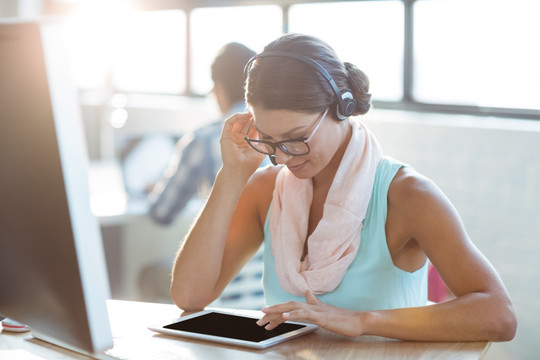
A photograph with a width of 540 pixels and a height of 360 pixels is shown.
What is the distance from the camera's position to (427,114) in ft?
11.2

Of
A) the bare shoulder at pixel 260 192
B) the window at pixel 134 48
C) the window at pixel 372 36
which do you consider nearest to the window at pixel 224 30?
the window at pixel 134 48

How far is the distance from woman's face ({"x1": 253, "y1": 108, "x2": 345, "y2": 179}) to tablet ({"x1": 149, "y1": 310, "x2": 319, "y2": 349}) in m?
0.36

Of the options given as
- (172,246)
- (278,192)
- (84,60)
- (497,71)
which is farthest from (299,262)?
(84,60)

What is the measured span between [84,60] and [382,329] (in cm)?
557

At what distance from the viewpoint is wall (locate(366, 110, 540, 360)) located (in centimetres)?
286

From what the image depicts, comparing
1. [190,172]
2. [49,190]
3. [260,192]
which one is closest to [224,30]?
[190,172]

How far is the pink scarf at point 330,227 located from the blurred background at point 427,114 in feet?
4.77

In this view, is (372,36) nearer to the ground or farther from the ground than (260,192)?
farther from the ground

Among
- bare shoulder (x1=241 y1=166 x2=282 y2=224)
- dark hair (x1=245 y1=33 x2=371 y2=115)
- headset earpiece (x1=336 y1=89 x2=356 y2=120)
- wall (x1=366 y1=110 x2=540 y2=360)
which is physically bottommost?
wall (x1=366 y1=110 x2=540 y2=360)

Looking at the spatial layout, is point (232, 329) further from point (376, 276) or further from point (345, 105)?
point (345, 105)

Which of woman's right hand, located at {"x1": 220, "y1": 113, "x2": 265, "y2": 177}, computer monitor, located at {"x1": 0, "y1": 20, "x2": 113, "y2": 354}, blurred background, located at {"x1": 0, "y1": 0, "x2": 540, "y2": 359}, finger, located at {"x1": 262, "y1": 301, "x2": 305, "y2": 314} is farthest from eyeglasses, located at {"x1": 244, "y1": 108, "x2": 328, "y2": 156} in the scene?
blurred background, located at {"x1": 0, "y1": 0, "x2": 540, "y2": 359}

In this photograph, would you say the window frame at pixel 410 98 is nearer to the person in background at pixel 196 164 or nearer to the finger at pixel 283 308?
the person in background at pixel 196 164

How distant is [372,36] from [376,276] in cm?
237

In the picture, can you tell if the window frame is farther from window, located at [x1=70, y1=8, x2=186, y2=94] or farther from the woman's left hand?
the woman's left hand
